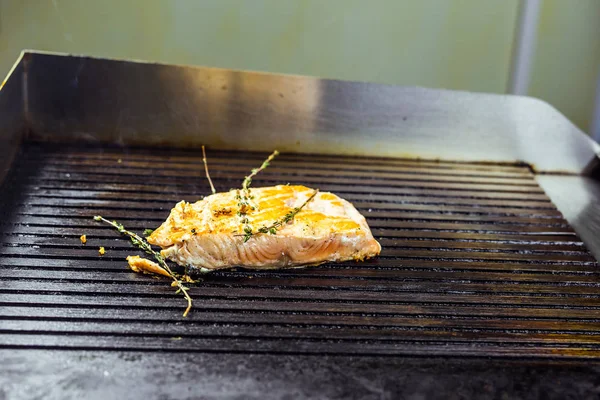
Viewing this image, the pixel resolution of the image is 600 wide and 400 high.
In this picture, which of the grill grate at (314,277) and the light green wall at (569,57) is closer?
the grill grate at (314,277)

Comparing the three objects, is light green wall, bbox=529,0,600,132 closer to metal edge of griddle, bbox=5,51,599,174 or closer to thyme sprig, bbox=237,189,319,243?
metal edge of griddle, bbox=5,51,599,174

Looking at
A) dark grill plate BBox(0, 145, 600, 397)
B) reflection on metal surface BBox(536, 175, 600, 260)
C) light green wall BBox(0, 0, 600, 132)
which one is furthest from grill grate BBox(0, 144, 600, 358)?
light green wall BBox(0, 0, 600, 132)

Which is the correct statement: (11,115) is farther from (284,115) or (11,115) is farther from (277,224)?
(277,224)

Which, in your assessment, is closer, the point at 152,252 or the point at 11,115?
the point at 152,252

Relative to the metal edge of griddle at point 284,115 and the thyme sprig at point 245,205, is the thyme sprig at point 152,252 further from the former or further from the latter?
the metal edge of griddle at point 284,115

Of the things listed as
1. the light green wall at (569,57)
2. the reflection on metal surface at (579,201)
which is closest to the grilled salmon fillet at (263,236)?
the reflection on metal surface at (579,201)

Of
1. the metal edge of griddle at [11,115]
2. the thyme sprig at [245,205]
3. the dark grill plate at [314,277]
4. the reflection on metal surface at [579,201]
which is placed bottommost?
the dark grill plate at [314,277]

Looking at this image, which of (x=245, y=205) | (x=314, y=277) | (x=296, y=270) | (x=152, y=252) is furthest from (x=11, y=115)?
(x=314, y=277)
